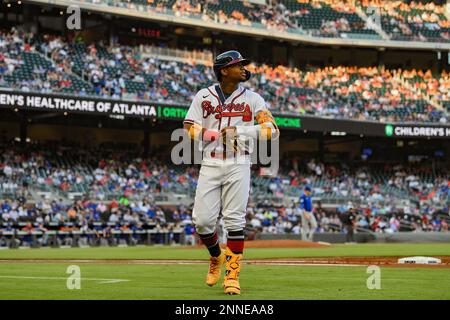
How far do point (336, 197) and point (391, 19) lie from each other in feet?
55.3

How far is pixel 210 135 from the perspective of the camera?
7.79 metres

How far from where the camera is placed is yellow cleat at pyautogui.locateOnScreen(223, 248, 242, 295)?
7.26 meters

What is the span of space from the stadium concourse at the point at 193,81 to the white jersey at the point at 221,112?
26260mm

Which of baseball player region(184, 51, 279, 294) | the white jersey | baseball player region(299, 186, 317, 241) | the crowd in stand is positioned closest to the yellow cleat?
baseball player region(184, 51, 279, 294)

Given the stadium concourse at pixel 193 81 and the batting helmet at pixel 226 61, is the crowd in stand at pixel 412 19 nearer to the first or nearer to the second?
the stadium concourse at pixel 193 81

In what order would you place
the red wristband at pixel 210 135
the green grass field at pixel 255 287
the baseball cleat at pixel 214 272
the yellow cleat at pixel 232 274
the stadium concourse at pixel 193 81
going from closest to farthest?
the green grass field at pixel 255 287, the yellow cleat at pixel 232 274, the red wristband at pixel 210 135, the baseball cleat at pixel 214 272, the stadium concourse at pixel 193 81

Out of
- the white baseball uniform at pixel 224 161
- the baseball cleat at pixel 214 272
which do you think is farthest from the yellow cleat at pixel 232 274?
the baseball cleat at pixel 214 272

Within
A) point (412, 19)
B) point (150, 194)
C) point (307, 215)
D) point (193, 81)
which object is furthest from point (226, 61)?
point (412, 19)

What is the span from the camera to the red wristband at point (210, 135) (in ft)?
25.5

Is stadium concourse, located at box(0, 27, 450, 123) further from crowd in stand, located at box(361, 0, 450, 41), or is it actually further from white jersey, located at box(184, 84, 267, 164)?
white jersey, located at box(184, 84, 267, 164)

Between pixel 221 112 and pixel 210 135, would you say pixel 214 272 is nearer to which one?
pixel 210 135

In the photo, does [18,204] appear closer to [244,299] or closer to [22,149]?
[22,149]
